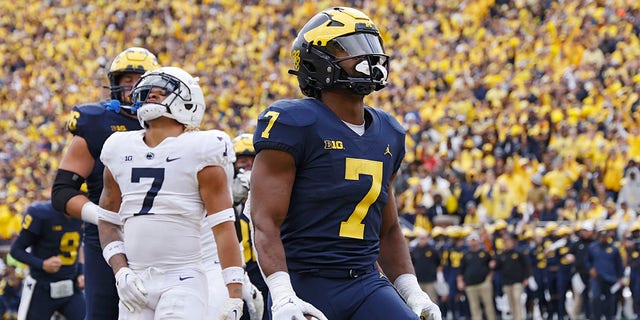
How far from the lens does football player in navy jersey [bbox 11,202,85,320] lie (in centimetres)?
895

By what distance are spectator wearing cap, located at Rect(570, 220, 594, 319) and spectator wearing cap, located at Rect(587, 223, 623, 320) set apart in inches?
8.1

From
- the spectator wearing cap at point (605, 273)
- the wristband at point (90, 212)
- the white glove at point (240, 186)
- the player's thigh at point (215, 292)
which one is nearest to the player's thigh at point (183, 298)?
the player's thigh at point (215, 292)

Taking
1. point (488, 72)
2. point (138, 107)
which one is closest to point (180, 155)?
point (138, 107)

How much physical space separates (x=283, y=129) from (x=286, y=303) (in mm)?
636

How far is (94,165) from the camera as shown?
6621 mm

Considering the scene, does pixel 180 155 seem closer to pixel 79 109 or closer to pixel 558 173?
pixel 79 109

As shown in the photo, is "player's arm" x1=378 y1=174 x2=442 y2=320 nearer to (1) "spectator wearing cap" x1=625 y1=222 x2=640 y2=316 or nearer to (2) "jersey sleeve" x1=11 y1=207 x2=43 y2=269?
(2) "jersey sleeve" x1=11 y1=207 x2=43 y2=269

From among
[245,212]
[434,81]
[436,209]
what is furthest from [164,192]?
[434,81]

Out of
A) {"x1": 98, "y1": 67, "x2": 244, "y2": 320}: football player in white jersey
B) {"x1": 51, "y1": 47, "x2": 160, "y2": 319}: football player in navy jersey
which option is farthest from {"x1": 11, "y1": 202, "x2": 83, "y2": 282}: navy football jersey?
{"x1": 98, "y1": 67, "x2": 244, "y2": 320}: football player in white jersey

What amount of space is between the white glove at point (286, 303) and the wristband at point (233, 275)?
1.13 metres

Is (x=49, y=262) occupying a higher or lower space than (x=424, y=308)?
lower

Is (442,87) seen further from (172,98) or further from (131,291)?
(131,291)

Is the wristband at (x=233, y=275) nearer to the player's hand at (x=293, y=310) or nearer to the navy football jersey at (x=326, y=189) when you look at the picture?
the navy football jersey at (x=326, y=189)

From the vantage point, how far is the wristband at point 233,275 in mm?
5582
